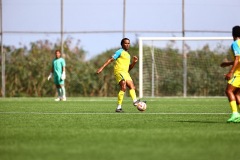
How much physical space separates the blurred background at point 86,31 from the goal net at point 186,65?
1015mm

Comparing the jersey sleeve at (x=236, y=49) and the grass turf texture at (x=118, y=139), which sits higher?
the jersey sleeve at (x=236, y=49)

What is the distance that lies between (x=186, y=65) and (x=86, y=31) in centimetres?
563

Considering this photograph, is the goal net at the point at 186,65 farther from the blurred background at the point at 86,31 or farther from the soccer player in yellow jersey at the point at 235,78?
the soccer player in yellow jersey at the point at 235,78

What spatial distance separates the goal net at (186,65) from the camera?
3494 cm

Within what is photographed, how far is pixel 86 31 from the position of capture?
36.9 m

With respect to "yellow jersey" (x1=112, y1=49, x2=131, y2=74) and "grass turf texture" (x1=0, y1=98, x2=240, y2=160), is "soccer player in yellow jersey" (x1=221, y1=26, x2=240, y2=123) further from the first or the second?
"yellow jersey" (x1=112, y1=49, x2=131, y2=74)

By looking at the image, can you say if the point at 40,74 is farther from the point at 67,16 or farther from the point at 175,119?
the point at 175,119

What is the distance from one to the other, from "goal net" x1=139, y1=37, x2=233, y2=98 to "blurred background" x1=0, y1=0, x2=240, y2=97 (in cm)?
102

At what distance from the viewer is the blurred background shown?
3647cm

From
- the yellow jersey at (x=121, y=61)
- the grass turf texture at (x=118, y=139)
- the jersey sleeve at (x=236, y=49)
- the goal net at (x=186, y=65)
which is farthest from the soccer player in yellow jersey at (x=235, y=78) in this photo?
the goal net at (x=186, y=65)

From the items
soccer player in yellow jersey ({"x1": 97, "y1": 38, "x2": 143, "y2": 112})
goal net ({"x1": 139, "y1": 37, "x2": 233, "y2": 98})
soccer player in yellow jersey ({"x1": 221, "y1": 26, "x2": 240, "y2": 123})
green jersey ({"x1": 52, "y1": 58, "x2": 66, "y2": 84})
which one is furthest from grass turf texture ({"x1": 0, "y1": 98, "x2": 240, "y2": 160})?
goal net ({"x1": 139, "y1": 37, "x2": 233, "y2": 98})

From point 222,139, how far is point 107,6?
28594 mm

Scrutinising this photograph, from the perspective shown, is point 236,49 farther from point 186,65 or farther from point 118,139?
point 186,65

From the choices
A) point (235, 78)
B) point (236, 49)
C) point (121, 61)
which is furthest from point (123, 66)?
point (236, 49)
